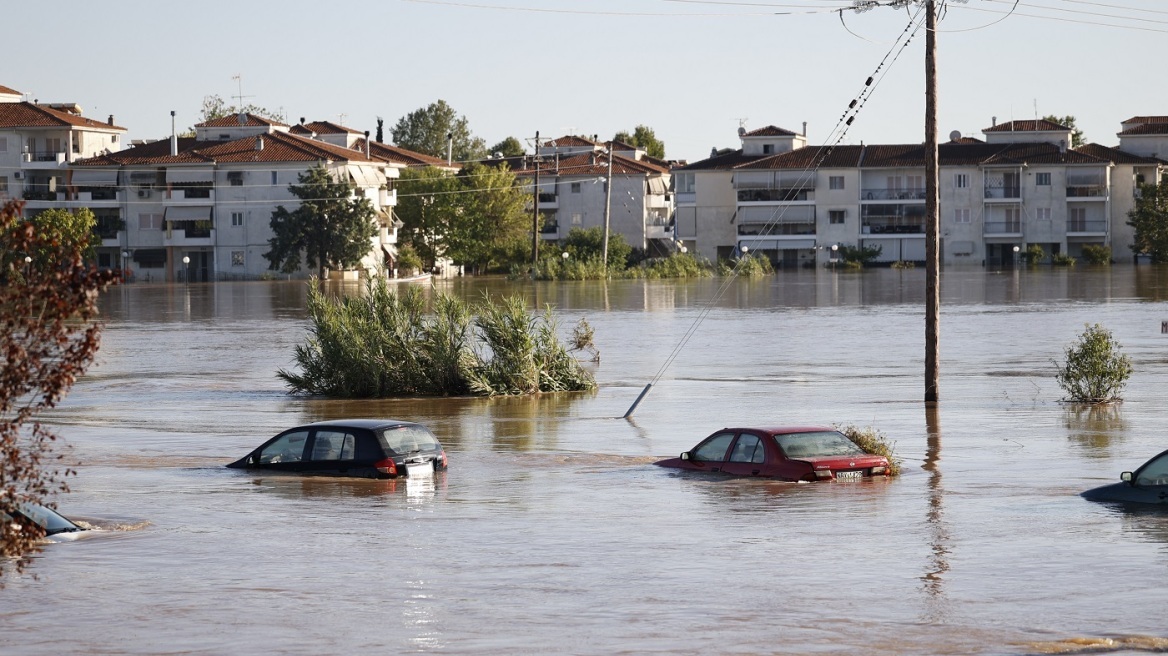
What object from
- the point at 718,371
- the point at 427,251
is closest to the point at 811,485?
the point at 718,371

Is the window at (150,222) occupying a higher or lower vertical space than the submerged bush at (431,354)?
higher

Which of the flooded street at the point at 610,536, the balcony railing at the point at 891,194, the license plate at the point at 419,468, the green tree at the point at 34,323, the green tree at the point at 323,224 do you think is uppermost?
the balcony railing at the point at 891,194

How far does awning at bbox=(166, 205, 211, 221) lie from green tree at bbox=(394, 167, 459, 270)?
19.1 meters

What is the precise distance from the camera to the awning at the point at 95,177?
→ 130 metres

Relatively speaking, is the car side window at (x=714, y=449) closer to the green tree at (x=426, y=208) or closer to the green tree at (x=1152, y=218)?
the green tree at (x=426, y=208)

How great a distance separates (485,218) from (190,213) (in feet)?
80.9

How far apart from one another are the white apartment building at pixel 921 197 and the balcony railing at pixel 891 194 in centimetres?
9

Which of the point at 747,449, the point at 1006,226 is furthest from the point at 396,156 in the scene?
the point at 747,449

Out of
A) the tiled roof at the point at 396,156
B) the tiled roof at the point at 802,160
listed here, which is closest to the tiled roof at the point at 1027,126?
the tiled roof at the point at 802,160

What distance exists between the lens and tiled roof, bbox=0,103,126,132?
131375mm

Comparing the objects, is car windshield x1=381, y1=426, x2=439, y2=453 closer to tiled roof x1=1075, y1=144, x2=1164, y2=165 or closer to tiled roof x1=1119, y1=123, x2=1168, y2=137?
tiled roof x1=1075, y1=144, x2=1164, y2=165

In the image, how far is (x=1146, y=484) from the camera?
837 inches

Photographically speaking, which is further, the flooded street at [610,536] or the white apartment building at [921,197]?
the white apartment building at [921,197]

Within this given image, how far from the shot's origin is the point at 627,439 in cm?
3231
